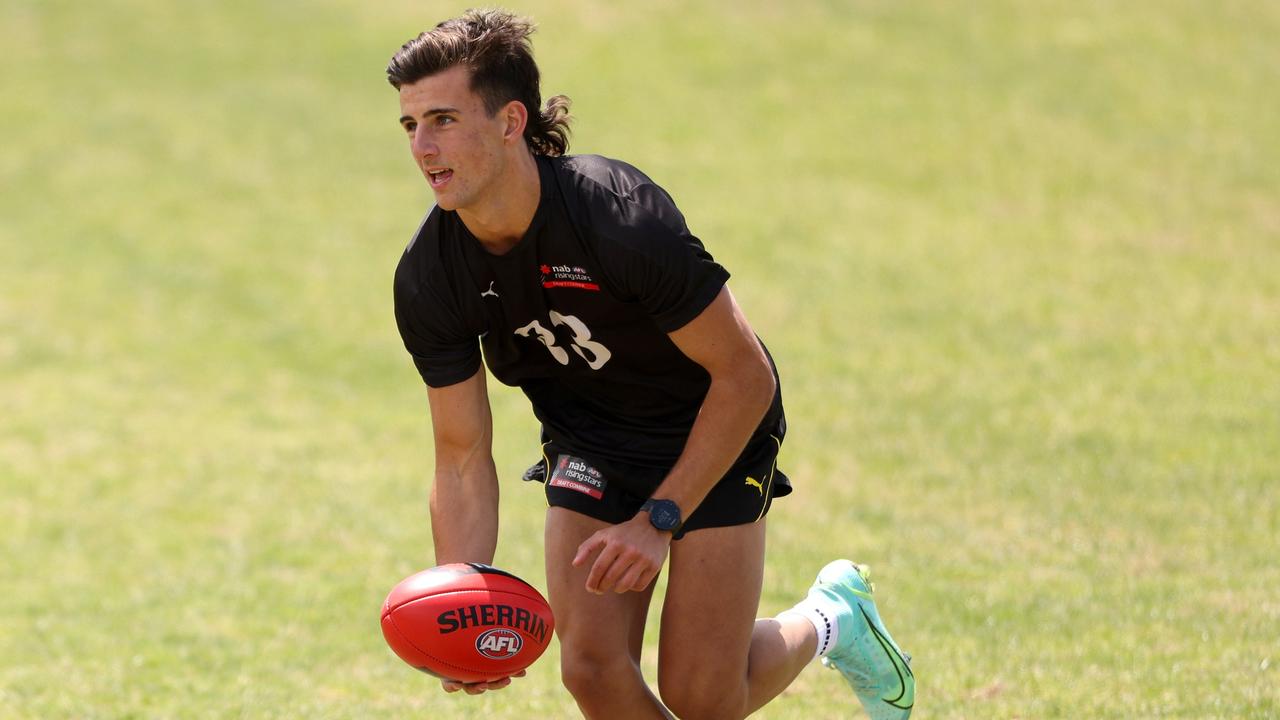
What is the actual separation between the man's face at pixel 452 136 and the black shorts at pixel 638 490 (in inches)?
41.9

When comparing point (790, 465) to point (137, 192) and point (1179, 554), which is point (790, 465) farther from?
point (137, 192)

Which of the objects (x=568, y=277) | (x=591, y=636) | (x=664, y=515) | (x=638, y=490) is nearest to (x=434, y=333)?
(x=568, y=277)

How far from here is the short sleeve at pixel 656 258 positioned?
4.36 metres

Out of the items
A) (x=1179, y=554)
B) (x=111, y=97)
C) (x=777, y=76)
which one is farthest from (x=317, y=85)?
(x=1179, y=554)

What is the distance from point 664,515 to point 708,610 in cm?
66

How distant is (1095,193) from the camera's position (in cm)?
1606

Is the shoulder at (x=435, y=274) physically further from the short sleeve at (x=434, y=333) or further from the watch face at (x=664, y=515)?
the watch face at (x=664, y=515)

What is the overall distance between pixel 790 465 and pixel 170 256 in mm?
7947

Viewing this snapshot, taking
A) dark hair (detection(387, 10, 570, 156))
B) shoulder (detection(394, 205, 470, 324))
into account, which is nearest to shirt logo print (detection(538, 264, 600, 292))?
shoulder (detection(394, 205, 470, 324))

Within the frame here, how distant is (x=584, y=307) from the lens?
183 inches

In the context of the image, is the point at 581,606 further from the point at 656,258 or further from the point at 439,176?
the point at 439,176

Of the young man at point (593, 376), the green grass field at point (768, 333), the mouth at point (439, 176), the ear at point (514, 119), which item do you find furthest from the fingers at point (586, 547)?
the green grass field at point (768, 333)

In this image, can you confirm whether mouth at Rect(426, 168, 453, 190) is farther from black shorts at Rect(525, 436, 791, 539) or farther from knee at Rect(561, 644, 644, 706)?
knee at Rect(561, 644, 644, 706)

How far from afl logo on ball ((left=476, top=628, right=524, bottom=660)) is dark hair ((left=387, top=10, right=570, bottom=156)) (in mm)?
1571
